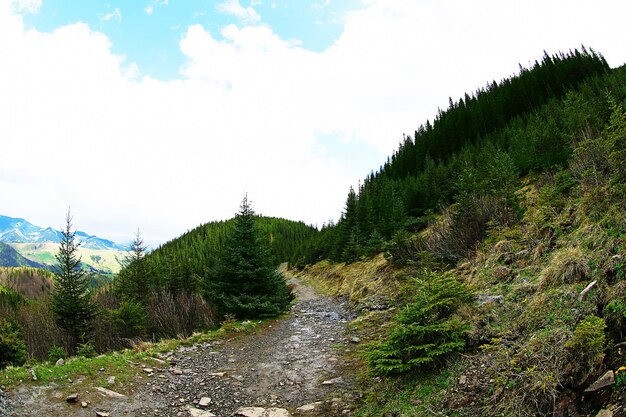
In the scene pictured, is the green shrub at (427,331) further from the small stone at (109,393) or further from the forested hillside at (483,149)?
the forested hillside at (483,149)

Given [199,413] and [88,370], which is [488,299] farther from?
[88,370]

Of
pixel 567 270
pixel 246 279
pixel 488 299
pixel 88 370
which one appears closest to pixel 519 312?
pixel 567 270

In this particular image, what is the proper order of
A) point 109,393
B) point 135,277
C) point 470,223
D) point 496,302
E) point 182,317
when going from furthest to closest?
point 135,277
point 182,317
point 470,223
point 496,302
point 109,393

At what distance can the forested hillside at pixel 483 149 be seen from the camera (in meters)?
20.4

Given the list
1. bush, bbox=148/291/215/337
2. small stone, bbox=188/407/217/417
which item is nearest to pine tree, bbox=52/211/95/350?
bush, bbox=148/291/215/337

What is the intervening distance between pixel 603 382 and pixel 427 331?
349cm

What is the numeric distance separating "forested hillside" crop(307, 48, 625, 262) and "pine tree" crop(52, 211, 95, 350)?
20.3 m

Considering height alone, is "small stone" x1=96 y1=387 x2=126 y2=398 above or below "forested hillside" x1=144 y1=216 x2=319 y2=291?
below

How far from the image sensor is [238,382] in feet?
29.3

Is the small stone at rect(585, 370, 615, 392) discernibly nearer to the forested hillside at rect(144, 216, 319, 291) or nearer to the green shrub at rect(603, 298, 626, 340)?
the green shrub at rect(603, 298, 626, 340)

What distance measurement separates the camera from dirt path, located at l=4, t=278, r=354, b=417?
282 inches

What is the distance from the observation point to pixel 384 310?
595 inches

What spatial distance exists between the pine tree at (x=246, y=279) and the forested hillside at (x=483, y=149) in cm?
829

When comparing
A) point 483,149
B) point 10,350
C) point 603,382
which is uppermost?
point 483,149
